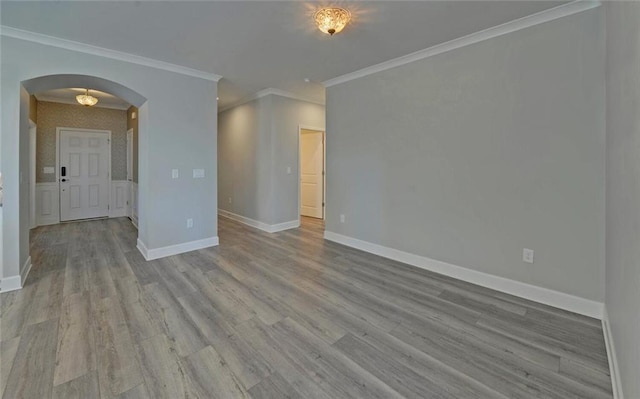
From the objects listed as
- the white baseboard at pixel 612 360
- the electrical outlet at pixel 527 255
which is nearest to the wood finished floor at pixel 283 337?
the white baseboard at pixel 612 360

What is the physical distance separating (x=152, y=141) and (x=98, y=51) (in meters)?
1.12

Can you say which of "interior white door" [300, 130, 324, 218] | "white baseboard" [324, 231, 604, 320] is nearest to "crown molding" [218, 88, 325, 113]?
"interior white door" [300, 130, 324, 218]

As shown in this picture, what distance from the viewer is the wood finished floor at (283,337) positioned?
158 cm

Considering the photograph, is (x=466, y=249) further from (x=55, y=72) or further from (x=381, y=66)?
(x=55, y=72)

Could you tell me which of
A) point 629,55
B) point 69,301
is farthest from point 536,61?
point 69,301

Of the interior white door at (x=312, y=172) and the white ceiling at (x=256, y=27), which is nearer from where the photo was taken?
the white ceiling at (x=256, y=27)

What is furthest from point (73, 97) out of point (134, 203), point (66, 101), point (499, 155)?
point (499, 155)

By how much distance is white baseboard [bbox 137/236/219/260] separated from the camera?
377cm

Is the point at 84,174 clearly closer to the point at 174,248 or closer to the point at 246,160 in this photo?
the point at 246,160

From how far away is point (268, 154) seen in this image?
208 inches

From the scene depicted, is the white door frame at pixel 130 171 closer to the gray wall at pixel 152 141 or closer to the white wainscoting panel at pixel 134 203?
the white wainscoting panel at pixel 134 203

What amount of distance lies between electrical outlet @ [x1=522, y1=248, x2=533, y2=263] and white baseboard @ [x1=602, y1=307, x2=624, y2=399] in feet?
1.98

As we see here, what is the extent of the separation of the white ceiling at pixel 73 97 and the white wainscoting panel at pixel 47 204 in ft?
5.91

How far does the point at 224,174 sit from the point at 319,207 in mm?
2444
